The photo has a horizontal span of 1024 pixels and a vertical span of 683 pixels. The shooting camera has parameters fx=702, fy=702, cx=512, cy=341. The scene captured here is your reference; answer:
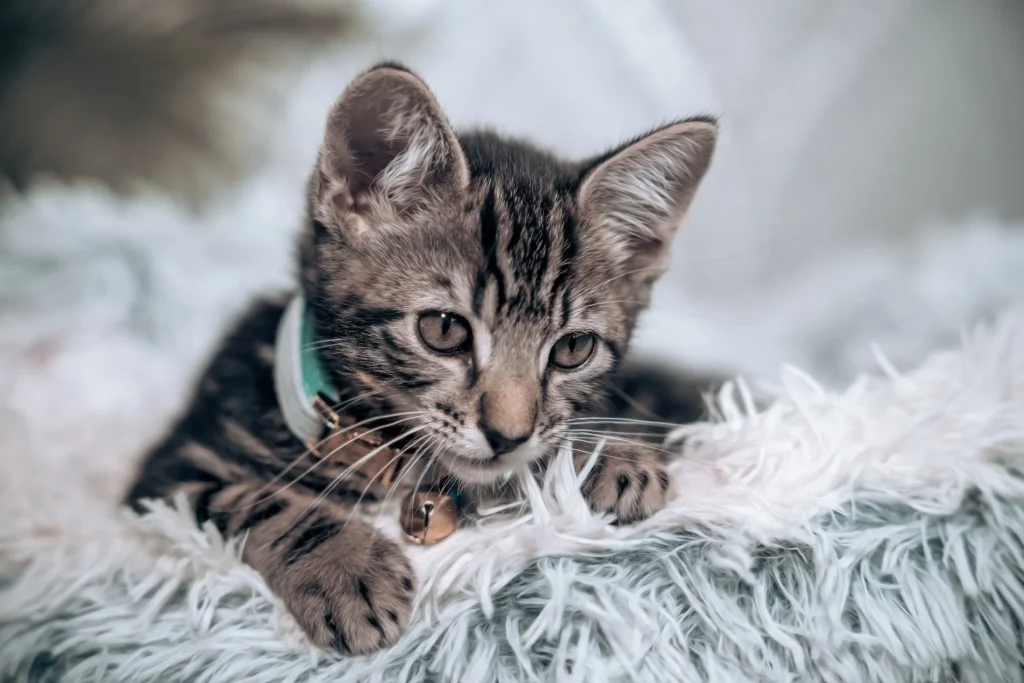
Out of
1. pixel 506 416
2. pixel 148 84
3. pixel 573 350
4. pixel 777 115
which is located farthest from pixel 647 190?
pixel 148 84

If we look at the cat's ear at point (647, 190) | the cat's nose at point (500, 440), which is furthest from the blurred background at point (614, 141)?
the cat's nose at point (500, 440)

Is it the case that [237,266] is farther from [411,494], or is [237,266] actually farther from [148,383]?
[411,494]

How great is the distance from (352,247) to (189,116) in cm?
76

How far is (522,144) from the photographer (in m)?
0.94

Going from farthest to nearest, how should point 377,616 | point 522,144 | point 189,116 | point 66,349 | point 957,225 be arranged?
1. point 957,225
2. point 189,116
3. point 66,349
4. point 522,144
5. point 377,616

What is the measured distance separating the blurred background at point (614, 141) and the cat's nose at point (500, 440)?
0.61 meters

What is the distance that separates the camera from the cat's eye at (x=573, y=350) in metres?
0.75

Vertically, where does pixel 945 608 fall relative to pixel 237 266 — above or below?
below

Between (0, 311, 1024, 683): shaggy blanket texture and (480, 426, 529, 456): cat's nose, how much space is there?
0.16ft

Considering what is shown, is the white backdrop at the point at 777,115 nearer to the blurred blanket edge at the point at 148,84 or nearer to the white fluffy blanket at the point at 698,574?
the blurred blanket edge at the point at 148,84

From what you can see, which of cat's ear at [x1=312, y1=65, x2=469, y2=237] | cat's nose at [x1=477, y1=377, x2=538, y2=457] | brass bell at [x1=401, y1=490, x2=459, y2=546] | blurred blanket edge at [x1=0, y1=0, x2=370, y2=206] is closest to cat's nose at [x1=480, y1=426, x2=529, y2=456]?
cat's nose at [x1=477, y1=377, x2=538, y2=457]

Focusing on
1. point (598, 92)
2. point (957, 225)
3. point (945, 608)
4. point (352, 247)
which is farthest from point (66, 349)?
point (957, 225)

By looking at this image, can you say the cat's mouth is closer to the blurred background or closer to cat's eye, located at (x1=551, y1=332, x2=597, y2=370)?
cat's eye, located at (x1=551, y1=332, x2=597, y2=370)

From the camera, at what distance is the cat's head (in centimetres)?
68
